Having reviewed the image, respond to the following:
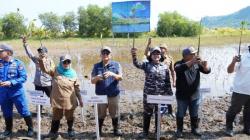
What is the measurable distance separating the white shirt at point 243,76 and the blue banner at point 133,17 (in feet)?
6.51

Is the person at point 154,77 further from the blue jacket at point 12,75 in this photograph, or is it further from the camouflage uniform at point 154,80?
the blue jacket at point 12,75

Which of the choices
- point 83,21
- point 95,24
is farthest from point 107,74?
point 83,21

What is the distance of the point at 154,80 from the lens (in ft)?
26.2

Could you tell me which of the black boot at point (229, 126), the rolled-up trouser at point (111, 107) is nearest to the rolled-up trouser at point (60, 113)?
the rolled-up trouser at point (111, 107)

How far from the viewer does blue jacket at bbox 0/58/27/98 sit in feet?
26.5

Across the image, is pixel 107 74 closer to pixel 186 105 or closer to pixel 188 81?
pixel 188 81

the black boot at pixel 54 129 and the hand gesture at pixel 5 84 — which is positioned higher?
the hand gesture at pixel 5 84

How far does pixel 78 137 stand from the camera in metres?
8.47

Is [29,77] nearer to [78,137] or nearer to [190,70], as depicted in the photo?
[78,137]

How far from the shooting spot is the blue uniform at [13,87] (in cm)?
807

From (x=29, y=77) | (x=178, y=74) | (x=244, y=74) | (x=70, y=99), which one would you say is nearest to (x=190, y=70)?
(x=178, y=74)

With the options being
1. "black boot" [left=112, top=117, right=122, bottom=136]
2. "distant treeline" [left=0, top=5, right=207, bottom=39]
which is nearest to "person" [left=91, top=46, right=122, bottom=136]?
"black boot" [left=112, top=117, right=122, bottom=136]

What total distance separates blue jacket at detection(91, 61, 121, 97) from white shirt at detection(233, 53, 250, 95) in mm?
2302

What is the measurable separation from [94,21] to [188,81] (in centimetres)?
4675
